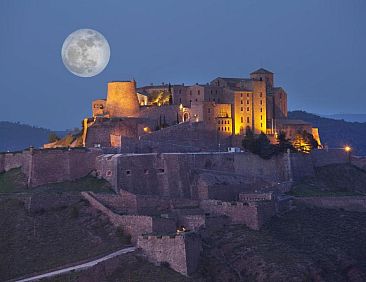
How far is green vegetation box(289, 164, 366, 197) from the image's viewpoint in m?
68.2

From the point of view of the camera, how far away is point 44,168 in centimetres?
6328

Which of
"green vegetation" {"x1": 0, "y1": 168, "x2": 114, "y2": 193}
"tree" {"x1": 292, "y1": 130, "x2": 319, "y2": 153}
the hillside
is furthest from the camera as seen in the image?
the hillside

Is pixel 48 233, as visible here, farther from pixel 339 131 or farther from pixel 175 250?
pixel 339 131

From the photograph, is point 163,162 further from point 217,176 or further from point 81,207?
point 81,207

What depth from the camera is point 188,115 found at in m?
75.0

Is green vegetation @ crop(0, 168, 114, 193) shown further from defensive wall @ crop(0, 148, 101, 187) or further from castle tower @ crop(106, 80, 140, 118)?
castle tower @ crop(106, 80, 140, 118)

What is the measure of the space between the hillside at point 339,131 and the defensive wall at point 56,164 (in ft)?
281

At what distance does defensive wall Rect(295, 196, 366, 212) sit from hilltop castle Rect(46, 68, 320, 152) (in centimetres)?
1122

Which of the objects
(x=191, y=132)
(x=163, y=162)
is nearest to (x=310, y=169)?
(x=191, y=132)

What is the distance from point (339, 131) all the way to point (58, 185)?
105 meters

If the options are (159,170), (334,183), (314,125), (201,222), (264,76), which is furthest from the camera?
(314,125)

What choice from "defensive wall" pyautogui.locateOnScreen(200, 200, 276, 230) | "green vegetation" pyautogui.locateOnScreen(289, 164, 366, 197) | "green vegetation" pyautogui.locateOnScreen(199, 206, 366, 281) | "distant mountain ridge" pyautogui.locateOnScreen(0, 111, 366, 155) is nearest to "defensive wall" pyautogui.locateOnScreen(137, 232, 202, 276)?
"green vegetation" pyautogui.locateOnScreen(199, 206, 366, 281)

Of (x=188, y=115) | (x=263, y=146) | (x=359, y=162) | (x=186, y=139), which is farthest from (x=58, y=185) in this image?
(x=359, y=162)

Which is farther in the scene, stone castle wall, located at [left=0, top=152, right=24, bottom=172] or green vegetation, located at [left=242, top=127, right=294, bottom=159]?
green vegetation, located at [left=242, top=127, right=294, bottom=159]
